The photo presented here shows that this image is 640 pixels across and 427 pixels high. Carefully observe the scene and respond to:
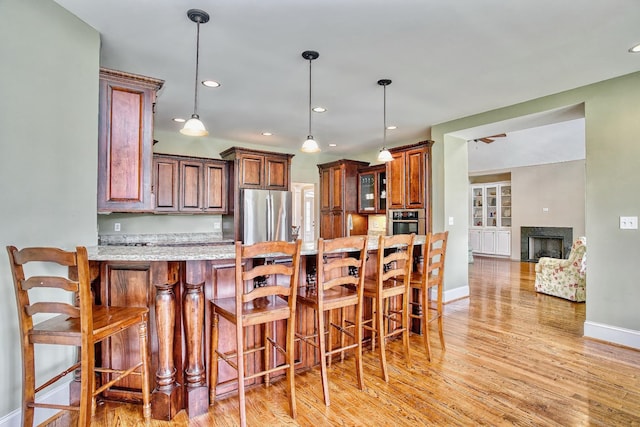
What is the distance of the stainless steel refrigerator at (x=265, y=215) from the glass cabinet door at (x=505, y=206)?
689cm

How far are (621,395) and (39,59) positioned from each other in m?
4.35

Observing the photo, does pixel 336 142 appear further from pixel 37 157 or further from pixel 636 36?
pixel 37 157

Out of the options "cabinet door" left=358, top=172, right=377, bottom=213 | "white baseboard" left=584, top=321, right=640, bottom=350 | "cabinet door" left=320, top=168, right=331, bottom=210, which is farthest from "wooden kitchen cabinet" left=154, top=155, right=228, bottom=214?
"white baseboard" left=584, top=321, right=640, bottom=350

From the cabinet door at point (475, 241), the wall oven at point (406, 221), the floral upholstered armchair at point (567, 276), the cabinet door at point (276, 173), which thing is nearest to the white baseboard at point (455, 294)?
the wall oven at point (406, 221)

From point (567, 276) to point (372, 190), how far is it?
10.8ft

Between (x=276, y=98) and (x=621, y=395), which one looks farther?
(x=276, y=98)

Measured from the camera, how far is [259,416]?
200 cm

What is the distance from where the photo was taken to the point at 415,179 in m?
5.00

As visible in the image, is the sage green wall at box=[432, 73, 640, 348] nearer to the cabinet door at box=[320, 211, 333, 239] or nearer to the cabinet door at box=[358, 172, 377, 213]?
the cabinet door at box=[358, 172, 377, 213]

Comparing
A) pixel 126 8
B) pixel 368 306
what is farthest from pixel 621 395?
pixel 126 8

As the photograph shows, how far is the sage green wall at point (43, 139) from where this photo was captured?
1.77 metres

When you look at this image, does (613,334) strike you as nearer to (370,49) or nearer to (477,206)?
(370,49)

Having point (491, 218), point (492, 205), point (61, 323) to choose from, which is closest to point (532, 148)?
point (492, 205)

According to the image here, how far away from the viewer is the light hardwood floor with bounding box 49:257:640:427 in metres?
1.97
